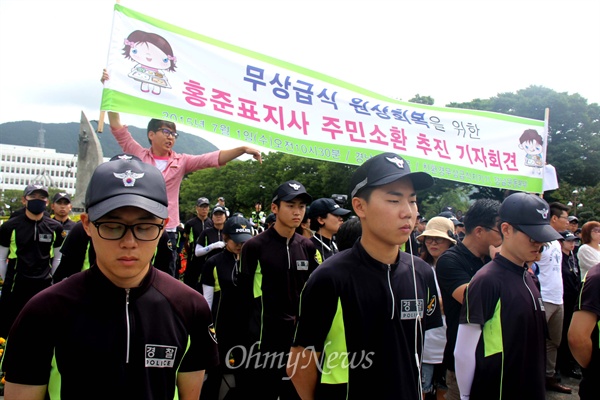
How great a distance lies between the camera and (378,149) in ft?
19.6

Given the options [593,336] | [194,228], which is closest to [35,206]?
[194,228]

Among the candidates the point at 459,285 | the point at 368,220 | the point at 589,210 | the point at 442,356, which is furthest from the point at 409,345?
the point at 589,210

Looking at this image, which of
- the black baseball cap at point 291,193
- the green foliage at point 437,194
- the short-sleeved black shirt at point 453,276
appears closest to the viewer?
the short-sleeved black shirt at point 453,276

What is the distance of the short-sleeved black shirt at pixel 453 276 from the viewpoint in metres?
3.78

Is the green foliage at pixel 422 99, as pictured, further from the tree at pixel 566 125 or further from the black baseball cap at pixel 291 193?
the black baseball cap at pixel 291 193

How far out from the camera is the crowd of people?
1.73m

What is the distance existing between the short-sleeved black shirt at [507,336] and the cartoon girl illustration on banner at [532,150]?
4733mm

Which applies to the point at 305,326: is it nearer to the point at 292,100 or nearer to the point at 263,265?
the point at 263,265

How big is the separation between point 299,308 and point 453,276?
1800 millimetres

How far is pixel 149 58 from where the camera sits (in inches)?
190

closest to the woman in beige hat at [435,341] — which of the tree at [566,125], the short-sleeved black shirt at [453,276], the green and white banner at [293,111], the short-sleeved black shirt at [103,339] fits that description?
the short-sleeved black shirt at [453,276]

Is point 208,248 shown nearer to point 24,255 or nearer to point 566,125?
point 24,255

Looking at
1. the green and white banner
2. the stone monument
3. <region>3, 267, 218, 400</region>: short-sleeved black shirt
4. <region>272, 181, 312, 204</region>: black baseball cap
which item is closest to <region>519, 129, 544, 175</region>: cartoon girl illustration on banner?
the green and white banner

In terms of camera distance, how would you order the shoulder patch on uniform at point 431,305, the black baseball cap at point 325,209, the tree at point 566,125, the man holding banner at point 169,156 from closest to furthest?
the shoulder patch on uniform at point 431,305 < the man holding banner at point 169,156 < the black baseball cap at point 325,209 < the tree at point 566,125
